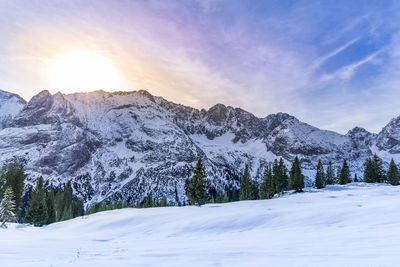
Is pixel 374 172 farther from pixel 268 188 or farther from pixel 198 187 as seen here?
pixel 198 187

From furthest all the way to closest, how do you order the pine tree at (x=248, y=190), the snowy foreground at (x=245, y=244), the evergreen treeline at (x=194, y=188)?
→ the pine tree at (x=248, y=190), the evergreen treeline at (x=194, y=188), the snowy foreground at (x=245, y=244)

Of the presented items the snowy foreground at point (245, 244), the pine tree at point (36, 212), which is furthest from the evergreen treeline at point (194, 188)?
the snowy foreground at point (245, 244)

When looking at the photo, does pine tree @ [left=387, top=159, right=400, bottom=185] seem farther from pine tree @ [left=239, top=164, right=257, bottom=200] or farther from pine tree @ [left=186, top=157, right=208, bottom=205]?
pine tree @ [left=186, top=157, right=208, bottom=205]

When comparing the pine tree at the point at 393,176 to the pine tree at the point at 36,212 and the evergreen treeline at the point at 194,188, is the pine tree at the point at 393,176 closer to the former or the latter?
the evergreen treeline at the point at 194,188

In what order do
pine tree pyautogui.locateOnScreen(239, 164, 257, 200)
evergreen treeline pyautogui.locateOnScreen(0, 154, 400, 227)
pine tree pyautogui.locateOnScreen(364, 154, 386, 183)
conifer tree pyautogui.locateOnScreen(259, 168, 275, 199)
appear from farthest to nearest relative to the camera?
pine tree pyautogui.locateOnScreen(239, 164, 257, 200) < pine tree pyautogui.locateOnScreen(364, 154, 386, 183) < conifer tree pyautogui.locateOnScreen(259, 168, 275, 199) < evergreen treeline pyautogui.locateOnScreen(0, 154, 400, 227)

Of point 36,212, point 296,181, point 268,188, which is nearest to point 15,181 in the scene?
point 36,212

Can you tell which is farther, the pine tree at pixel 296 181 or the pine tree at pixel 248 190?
the pine tree at pixel 248 190

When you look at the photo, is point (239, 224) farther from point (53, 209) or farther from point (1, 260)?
point (53, 209)

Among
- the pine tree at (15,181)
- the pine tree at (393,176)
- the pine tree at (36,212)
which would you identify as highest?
the pine tree at (15,181)

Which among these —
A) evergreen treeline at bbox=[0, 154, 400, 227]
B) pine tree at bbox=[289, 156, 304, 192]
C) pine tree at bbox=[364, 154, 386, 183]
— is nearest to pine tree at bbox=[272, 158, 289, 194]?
evergreen treeline at bbox=[0, 154, 400, 227]

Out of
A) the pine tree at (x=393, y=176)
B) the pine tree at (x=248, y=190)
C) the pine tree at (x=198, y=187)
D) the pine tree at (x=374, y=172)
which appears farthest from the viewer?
the pine tree at (x=248, y=190)

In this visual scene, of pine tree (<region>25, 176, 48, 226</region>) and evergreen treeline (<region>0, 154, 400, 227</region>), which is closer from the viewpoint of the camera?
evergreen treeline (<region>0, 154, 400, 227</region>)

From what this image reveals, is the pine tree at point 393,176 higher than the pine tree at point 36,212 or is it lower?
higher

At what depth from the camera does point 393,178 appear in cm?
6744
